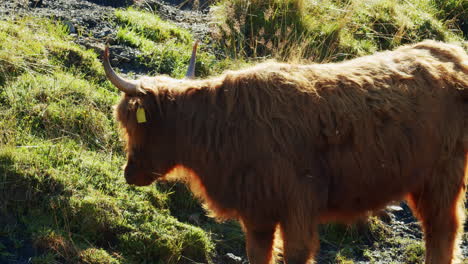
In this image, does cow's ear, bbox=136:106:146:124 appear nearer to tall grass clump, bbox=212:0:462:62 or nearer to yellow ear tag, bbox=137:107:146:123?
yellow ear tag, bbox=137:107:146:123

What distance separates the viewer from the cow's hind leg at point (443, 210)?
18.2 feet

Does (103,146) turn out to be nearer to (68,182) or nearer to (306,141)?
(68,182)

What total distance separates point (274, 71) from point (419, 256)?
8.24 feet

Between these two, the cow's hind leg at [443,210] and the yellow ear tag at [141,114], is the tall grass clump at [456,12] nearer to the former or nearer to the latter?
the cow's hind leg at [443,210]

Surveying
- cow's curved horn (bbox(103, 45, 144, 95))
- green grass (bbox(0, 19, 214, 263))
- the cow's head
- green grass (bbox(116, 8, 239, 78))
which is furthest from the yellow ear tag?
green grass (bbox(116, 8, 239, 78))

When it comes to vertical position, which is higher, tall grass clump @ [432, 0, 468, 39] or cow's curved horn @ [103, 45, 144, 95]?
cow's curved horn @ [103, 45, 144, 95]

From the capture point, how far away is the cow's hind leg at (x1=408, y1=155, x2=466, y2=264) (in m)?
5.54

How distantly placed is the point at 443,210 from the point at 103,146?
120 inches

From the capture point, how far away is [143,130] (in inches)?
213

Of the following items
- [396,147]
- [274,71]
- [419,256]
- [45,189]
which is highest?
[274,71]

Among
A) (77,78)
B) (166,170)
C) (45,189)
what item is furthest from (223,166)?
(77,78)

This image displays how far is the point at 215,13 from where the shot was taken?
924 centimetres

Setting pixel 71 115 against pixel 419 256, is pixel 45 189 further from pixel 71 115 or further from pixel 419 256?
pixel 419 256

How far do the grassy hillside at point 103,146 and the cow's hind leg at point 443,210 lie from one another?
964 mm
